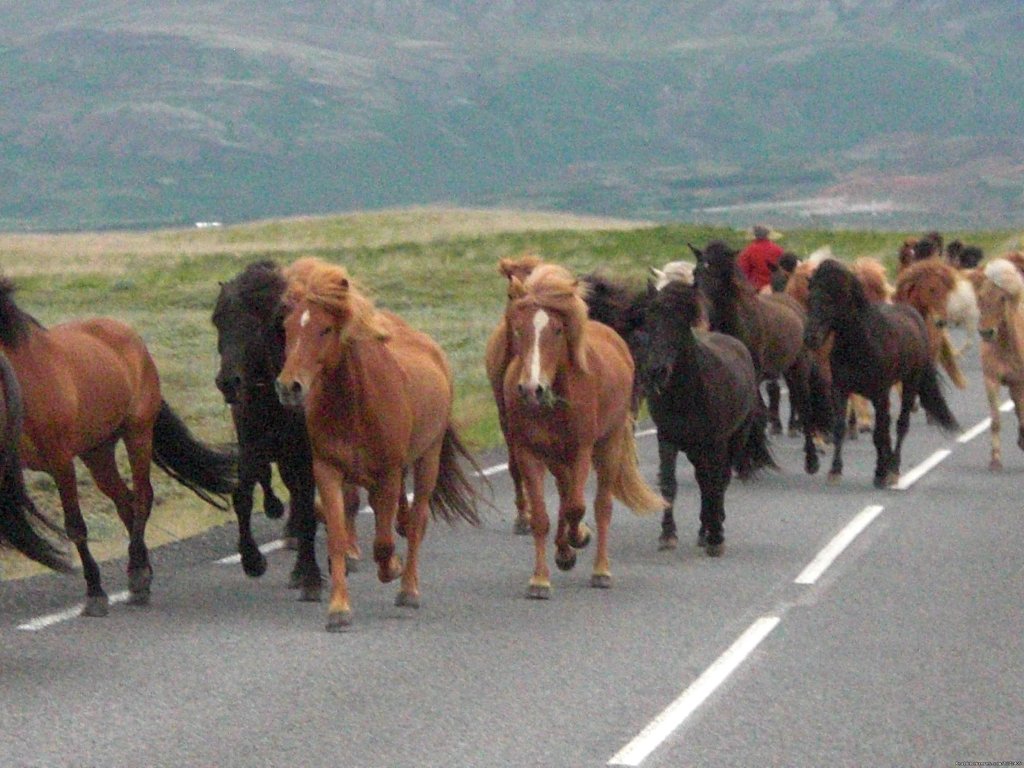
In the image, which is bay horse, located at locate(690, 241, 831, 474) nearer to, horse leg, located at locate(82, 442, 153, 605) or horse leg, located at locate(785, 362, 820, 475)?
horse leg, located at locate(785, 362, 820, 475)

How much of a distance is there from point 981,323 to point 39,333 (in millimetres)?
11441

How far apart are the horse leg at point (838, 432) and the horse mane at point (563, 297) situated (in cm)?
672

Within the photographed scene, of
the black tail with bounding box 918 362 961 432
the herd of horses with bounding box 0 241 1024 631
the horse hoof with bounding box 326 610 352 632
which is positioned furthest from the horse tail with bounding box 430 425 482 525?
the black tail with bounding box 918 362 961 432

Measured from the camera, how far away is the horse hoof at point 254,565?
12.8 meters

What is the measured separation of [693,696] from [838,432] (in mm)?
9989

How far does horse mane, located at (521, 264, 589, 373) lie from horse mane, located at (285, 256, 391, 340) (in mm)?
1000

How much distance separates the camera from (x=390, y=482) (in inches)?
471

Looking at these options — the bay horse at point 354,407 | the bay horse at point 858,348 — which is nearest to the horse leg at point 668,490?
the bay horse at point 354,407

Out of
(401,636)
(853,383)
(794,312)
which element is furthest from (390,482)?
(794,312)

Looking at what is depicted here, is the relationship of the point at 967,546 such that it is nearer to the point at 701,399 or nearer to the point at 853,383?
the point at 701,399

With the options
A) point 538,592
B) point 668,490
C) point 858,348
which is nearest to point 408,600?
point 538,592

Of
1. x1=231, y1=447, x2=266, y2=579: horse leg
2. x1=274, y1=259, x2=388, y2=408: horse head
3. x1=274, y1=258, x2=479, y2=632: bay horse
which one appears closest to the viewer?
x1=274, y1=259, x2=388, y2=408: horse head

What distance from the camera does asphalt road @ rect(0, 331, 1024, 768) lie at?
8.77 metres

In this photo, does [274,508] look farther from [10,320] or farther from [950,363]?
[950,363]
